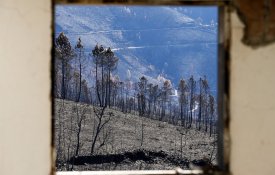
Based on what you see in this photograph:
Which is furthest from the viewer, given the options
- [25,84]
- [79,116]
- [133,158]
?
[79,116]

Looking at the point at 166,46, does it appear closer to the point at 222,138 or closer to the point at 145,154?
the point at 145,154

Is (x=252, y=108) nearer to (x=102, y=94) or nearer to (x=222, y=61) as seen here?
(x=222, y=61)

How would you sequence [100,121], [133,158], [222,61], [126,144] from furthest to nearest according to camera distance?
1. [100,121]
2. [126,144]
3. [133,158]
4. [222,61]

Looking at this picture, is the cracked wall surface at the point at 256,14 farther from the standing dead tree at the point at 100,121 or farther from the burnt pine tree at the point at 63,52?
the burnt pine tree at the point at 63,52

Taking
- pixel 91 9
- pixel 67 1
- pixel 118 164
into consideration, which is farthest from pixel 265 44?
pixel 91 9

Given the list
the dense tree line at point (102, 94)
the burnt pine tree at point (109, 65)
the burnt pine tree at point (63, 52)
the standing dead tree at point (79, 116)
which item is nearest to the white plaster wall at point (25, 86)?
the dense tree line at point (102, 94)

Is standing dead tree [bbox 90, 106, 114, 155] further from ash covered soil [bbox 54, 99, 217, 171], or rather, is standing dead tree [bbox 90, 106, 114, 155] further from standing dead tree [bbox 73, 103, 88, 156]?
standing dead tree [bbox 73, 103, 88, 156]

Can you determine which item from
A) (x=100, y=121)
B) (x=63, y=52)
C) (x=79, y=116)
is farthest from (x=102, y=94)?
(x=100, y=121)

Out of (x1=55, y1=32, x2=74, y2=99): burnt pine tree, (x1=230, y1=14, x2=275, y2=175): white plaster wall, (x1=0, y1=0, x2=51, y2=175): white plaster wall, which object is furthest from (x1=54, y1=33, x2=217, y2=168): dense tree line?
(x1=230, y1=14, x2=275, y2=175): white plaster wall
